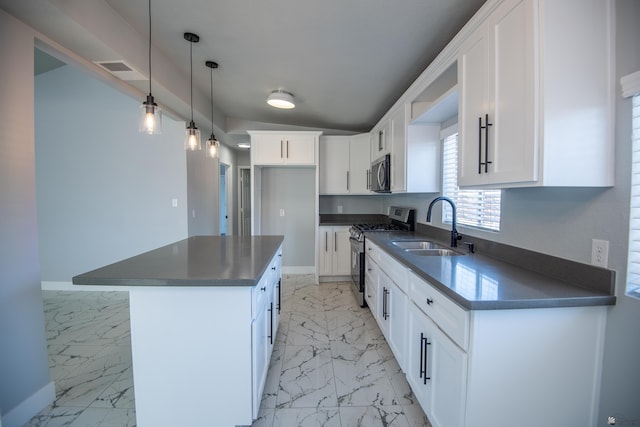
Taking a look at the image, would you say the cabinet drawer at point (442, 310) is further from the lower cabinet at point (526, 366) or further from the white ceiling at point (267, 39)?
the white ceiling at point (267, 39)

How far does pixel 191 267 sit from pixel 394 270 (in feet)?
A: 4.54

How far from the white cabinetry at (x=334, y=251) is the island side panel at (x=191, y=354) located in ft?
9.02

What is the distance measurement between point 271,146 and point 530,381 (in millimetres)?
3692

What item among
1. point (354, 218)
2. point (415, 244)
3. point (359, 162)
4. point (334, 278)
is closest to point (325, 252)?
point (334, 278)

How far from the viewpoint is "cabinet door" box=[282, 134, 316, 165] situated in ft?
13.4

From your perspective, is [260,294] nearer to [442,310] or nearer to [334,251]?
[442,310]

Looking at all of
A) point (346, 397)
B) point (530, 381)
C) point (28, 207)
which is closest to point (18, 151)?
point (28, 207)

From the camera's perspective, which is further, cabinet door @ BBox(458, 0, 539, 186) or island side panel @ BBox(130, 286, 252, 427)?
island side panel @ BBox(130, 286, 252, 427)

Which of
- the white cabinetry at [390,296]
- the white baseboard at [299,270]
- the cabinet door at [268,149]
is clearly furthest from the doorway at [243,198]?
the white cabinetry at [390,296]

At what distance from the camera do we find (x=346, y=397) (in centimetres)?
183

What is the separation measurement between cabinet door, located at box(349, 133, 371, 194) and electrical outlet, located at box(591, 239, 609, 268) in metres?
3.12

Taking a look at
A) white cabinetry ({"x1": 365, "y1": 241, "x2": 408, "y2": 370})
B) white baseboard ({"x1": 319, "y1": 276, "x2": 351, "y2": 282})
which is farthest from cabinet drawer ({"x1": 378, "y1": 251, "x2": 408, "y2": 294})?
white baseboard ({"x1": 319, "y1": 276, "x2": 351, "y2": 282})

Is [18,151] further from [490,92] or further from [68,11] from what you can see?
[490,92]

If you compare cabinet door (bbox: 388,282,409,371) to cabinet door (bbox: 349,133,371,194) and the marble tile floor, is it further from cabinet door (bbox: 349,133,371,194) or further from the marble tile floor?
cabinet door (bbox: 349,133,371,194)
